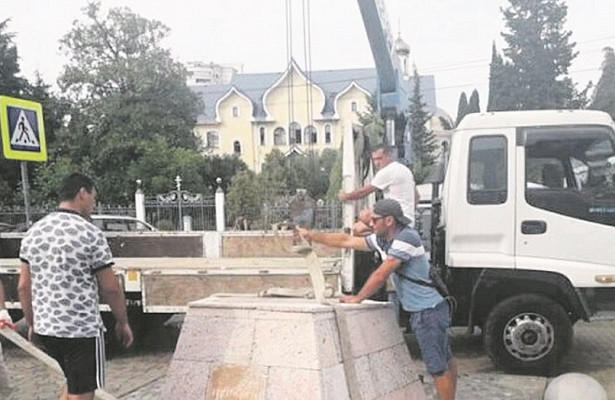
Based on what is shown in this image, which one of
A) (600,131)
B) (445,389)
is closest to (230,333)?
(445,389)

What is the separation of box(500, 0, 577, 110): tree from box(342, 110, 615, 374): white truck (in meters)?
43.6

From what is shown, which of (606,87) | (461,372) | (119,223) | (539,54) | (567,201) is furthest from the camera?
(606,87)

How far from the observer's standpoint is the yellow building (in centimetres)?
6619

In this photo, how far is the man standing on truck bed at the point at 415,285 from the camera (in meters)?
4.45

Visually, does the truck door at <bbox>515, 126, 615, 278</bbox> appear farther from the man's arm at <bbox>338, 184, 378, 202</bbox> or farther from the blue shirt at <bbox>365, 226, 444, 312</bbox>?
the blue shirt at <bbox>365, 226, 444, 312</bbox>

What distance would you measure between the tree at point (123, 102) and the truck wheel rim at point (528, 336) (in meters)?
34.3

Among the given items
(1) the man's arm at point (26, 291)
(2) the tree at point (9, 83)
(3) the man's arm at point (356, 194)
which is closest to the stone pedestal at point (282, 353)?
(1) the man's arm at point (26, 291)

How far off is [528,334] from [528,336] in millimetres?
20

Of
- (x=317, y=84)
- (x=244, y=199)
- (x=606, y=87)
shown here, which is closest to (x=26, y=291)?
(x=244, y=199)

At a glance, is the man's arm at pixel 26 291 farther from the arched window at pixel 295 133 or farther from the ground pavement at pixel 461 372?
the arched window at pixel 295 133

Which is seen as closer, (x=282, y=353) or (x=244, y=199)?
(x=282, y=353)

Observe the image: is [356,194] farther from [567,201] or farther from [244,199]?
[244,199]

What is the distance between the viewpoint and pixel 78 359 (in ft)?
12.1

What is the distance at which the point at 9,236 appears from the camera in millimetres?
8562
